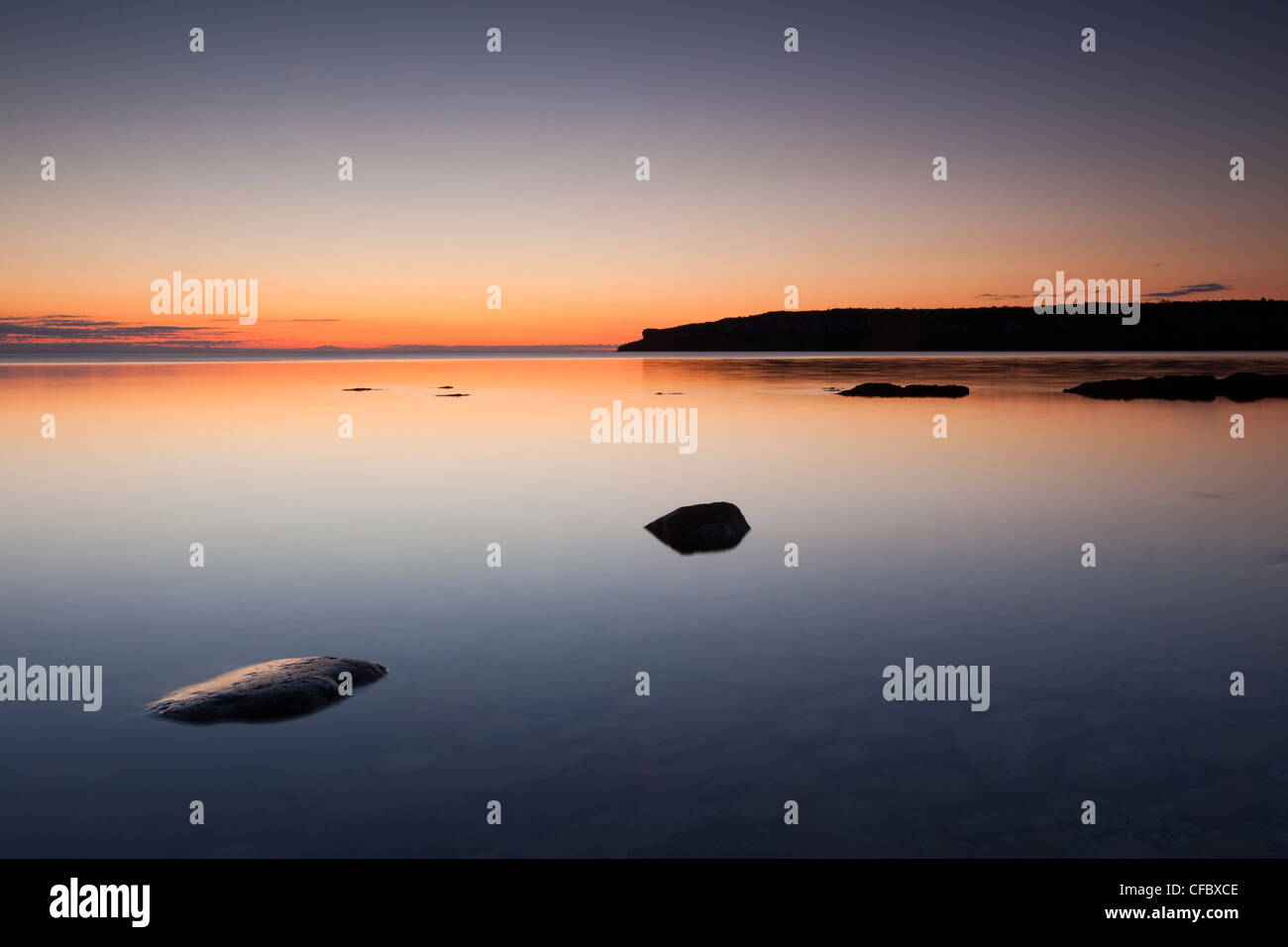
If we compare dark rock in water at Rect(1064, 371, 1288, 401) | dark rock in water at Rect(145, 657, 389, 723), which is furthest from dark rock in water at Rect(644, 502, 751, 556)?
dark rock in water at Rect(1064, 371, 1288, 401)

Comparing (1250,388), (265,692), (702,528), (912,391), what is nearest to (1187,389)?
(1250,388)

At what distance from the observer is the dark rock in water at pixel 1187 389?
40.2 meters

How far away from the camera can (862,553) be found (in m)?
12.8

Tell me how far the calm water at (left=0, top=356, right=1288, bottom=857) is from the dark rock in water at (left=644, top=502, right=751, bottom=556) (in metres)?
0.46

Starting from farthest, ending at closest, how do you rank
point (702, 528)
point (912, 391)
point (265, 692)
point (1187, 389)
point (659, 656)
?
point (912, 391) < point (1187, 389) < point (702, 528) < point (659, 656) < point (265, 692)

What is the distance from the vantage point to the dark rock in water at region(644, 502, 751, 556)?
1330 cm

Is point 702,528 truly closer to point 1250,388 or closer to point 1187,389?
point 1187,389

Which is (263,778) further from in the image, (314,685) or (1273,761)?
(1273,761)

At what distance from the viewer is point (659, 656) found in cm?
859

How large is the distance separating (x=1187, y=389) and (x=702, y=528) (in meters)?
38.4

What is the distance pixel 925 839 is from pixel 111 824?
5629 millimetres
